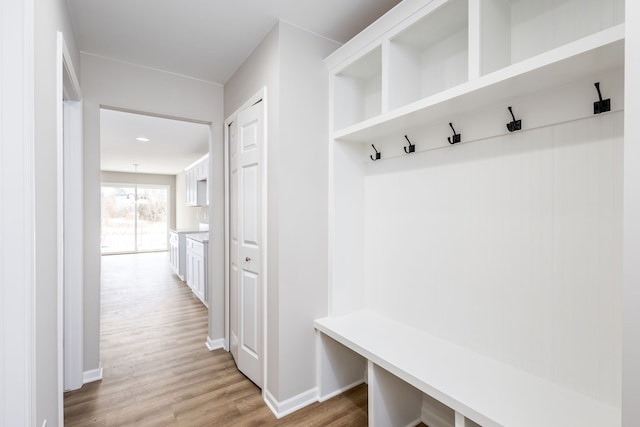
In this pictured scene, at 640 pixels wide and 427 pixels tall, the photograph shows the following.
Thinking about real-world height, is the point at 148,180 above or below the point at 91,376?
above

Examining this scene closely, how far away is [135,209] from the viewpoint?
920 centimetres

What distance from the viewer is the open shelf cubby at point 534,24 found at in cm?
115

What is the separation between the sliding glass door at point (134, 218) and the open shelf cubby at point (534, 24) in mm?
10028

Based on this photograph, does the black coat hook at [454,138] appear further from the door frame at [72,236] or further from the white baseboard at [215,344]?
the white baseboard at [215,344]

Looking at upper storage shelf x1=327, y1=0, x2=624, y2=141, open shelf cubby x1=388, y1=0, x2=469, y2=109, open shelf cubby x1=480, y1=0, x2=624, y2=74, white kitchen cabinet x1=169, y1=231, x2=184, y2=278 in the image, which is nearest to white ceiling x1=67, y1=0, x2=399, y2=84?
upper storage shelf x1=327, y1=0, x2=624, y2=141

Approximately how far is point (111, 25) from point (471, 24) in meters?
2.18

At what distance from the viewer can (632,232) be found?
78cm

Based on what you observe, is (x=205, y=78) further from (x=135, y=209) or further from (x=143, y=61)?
(x=135, y=209)

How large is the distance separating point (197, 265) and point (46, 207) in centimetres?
348

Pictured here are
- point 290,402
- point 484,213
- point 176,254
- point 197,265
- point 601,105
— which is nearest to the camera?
point 601,105

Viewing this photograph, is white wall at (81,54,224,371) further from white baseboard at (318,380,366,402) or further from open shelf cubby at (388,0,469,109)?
open shelf cubby at (388,0,469,109)

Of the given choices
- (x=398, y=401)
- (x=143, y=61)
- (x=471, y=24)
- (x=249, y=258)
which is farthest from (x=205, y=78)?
(x=398, y=401)

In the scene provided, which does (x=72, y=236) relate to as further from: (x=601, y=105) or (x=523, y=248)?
(x=601, y=105)

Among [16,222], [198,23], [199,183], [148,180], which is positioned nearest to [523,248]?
[16,222]
